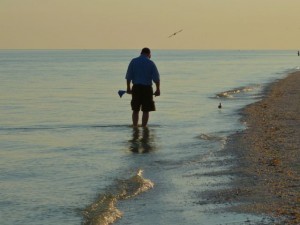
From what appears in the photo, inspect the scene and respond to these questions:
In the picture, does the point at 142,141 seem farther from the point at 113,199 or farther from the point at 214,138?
the point at 113,199

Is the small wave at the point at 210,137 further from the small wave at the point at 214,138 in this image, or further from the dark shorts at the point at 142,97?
the dark shorts at the point at 142,97

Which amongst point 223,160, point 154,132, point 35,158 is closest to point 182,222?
point 223,160

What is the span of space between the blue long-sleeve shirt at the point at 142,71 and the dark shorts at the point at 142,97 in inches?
4.9

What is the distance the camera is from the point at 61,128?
628 inches

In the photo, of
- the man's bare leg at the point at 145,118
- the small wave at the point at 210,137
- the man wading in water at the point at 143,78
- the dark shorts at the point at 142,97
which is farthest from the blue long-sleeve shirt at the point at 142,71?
the small wave at the point at 210,137

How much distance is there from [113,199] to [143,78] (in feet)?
22.1

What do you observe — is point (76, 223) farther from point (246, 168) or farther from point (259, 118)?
point (259, 118)

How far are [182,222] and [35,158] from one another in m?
4.99

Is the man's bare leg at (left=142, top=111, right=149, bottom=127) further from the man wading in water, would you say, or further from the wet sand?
the wet sand

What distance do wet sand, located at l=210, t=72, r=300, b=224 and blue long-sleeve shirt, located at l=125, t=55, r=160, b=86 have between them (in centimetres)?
215

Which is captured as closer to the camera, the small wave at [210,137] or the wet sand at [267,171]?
the wet sand at [267,171]

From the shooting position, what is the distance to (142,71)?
1429 cm

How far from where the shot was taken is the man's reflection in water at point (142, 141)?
11.9m

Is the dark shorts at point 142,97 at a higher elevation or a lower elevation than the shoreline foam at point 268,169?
higher
